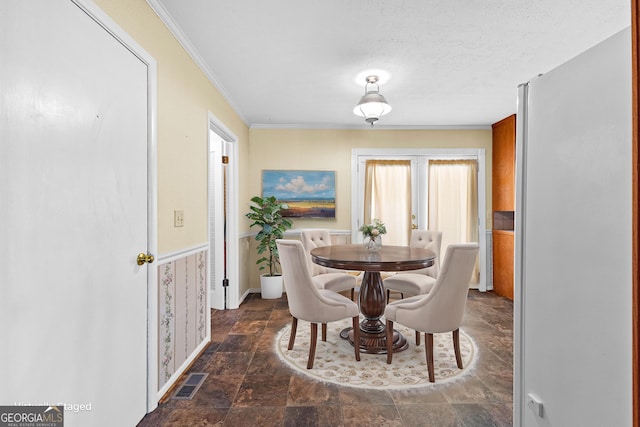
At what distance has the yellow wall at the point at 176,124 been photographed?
5.91ft

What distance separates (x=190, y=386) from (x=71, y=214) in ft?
4.83

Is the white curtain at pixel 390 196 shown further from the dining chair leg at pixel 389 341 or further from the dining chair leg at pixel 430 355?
the dining chair leg at pixel 430 355

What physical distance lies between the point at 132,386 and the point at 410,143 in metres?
4.37

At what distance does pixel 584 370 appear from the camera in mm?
956

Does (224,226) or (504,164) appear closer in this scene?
(224,226)

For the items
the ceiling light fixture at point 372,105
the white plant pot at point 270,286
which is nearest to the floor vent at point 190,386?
the white plant pot at point 270,286

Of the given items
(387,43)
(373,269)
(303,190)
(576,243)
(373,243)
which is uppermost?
(387,43)

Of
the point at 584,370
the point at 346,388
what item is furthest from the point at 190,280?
the point at 584,370

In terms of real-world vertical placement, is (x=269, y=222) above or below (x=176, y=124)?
below

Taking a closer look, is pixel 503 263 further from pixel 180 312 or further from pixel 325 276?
pixel 180 312

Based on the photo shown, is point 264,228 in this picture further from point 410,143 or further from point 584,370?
point 584,370

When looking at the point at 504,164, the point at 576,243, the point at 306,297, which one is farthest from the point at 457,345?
the point at 504,164

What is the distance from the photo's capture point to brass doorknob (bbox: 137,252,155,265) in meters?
1.74

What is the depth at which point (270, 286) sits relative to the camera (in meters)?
4.32
